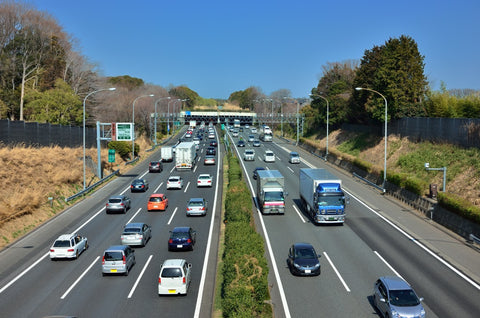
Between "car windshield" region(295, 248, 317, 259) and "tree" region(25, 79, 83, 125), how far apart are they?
5610 centimetres

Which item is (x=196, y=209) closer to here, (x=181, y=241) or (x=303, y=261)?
(x=181, y=241)

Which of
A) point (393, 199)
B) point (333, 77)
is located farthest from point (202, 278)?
point (333, 77)

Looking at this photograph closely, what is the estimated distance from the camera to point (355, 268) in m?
25.7

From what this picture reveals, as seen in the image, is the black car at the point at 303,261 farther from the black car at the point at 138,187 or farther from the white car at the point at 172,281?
the black car at the point at 138,187

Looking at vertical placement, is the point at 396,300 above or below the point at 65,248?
above

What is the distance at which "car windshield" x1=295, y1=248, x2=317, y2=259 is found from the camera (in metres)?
25.0

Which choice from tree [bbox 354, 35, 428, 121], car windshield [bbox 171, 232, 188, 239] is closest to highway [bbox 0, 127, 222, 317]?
car windshield [bbox 171, 232, 188, 239]

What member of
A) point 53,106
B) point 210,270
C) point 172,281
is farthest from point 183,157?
point 172,281

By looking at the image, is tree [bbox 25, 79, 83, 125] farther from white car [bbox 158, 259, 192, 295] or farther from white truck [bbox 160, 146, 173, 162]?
white car [bbox 158, 259, 192, 295]

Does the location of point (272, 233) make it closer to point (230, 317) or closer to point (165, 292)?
point (165, 292)

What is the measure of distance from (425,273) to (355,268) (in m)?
3.73

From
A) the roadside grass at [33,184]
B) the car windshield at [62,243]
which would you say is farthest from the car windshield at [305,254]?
the roadside grass at [33,184]

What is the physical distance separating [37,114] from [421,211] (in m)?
57.6

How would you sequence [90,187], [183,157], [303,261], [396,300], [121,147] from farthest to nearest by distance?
[121,147] < [183,157] < [90,187] < [303,261] < [396,300]
